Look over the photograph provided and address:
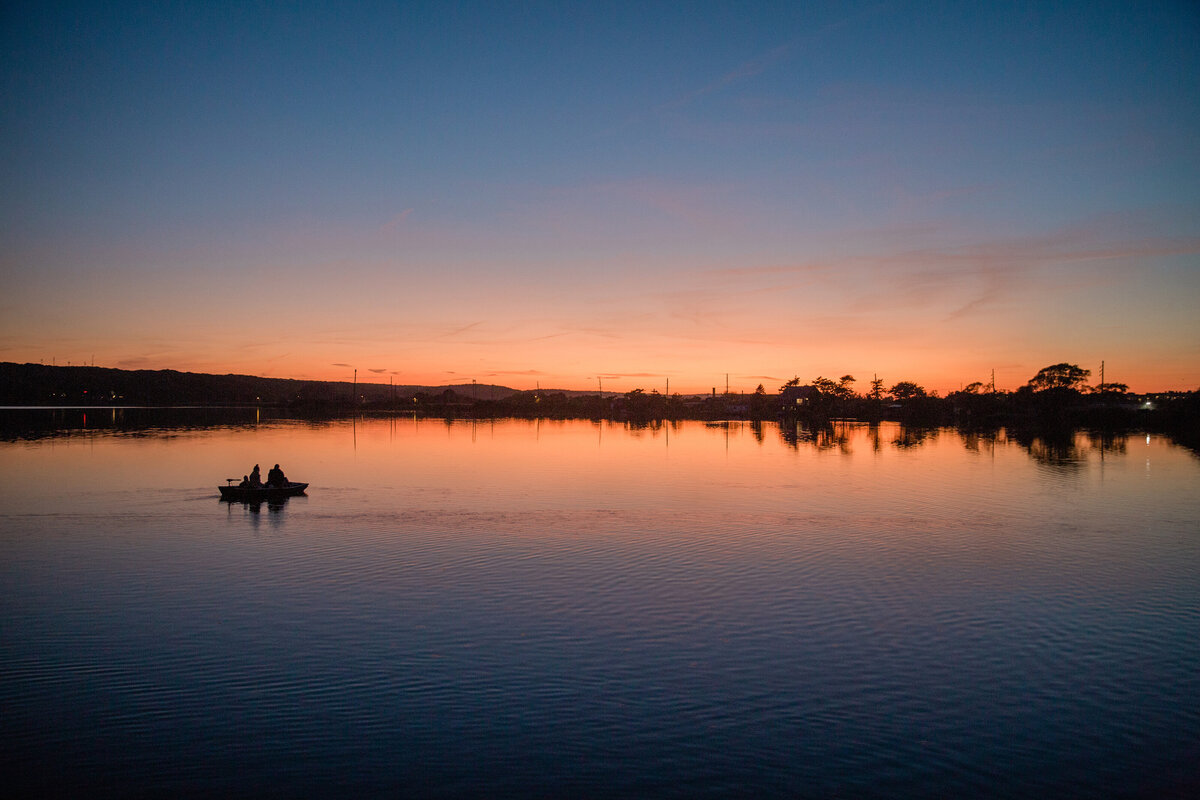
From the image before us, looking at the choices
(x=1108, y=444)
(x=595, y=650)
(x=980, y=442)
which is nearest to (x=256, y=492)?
(x=595, y=650)

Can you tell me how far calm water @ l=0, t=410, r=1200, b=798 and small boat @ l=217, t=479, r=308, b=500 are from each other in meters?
0.68

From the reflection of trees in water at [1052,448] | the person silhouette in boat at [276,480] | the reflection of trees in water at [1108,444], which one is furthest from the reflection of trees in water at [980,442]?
the person silhouette in boat at [276,480]

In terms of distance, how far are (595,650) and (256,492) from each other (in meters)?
24.4

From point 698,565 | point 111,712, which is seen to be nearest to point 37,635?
point 111,712

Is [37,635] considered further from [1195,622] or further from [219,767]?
[1195,622]

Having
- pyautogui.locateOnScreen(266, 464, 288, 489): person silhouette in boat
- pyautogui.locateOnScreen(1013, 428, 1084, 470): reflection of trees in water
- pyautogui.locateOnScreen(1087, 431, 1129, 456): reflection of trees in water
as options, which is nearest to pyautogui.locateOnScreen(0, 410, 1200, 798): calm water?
pyautogui.locateOnScreen(266, 464, 288, 489): person silhouette in boat

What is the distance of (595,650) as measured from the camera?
1456cm

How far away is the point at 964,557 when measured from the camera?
24.2 m

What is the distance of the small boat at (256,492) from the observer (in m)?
33.7

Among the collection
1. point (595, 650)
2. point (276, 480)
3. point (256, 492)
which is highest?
point (276, 480)

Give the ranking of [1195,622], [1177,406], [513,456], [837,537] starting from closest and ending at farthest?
[1195,622] → [837,537] → [513,456] → [1177,406]

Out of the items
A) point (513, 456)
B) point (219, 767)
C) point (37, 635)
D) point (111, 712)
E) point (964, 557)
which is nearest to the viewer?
point (219, 767)

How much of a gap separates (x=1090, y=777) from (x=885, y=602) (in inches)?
333

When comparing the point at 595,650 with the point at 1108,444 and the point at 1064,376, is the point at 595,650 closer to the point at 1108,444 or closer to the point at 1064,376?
the point at 1108,444
